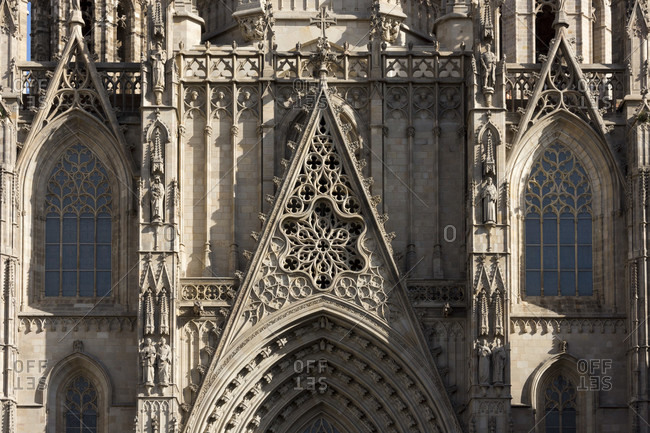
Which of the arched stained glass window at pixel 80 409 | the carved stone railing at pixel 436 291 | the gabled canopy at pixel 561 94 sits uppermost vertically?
the gabled canopy at pixel 561 94

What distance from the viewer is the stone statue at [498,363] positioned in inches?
1895

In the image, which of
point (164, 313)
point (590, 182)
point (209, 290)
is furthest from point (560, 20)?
point (164, 313)

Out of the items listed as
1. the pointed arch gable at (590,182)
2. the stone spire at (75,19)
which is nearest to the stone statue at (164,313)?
the stone spire at (75,19)

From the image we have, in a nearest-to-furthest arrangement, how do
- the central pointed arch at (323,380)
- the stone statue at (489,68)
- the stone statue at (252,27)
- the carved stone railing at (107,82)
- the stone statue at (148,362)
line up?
the stone statue at (148,362)
the central pointed arch at (323,380)
the stone statue at (489,68)
the carved stone railing at (107,82)
the stone statue at (252,27)

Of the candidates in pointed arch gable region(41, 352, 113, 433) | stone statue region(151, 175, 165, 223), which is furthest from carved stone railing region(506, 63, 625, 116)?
pointed arch gable region(41, 352, 113, 433)

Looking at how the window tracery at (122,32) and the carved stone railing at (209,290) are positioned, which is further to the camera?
the window tracery at (122,32)

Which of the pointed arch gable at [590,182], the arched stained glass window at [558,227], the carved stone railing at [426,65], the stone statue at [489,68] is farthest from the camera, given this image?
the carved stone railing at [426,65]

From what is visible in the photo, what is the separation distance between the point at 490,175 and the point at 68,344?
32.6 feet

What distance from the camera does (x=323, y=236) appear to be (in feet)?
163

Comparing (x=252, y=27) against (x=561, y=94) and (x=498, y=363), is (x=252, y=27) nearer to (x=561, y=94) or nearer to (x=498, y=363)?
(x=561, y=94)

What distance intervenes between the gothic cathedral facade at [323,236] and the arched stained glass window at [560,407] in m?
0.05

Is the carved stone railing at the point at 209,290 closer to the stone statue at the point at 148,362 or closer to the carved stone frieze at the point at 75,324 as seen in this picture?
the carved stone frieze at the point at 75,324

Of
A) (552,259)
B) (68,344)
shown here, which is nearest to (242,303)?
(68,344)

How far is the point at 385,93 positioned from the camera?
50781mm
